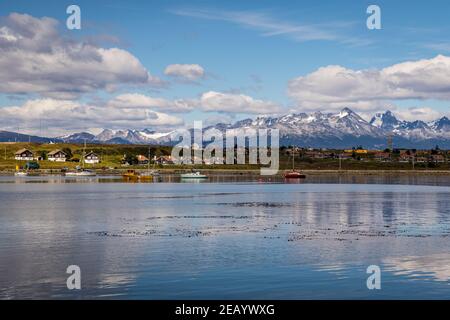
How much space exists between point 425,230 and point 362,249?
13915 mm

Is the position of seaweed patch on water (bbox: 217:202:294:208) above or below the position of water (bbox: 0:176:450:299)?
above

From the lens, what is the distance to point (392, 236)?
2010 inches

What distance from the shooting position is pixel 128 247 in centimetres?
4456

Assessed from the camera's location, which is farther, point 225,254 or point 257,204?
point 257,204

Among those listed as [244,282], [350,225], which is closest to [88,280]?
[244,282]

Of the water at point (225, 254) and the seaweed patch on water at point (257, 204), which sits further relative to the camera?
the seaweed patch on water at point (257, 204)

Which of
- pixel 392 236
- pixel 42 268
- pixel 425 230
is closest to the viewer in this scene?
pixel 42 268

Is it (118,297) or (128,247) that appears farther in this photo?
(128,247)

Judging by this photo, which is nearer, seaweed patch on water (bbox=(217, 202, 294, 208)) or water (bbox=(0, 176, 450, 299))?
water (bbox=(0, 176, 450, 299))

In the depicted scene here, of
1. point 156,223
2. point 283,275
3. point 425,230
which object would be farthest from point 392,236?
point 156,223

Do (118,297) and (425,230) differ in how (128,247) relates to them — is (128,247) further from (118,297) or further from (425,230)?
(425,230)

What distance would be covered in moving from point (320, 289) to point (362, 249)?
1387 centimetres

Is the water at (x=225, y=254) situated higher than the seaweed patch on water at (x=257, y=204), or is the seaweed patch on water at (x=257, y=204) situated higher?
the seaweed patch on water at (x=257, y=204)
